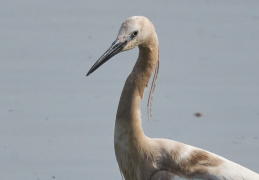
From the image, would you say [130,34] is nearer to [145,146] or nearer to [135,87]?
[135,87]

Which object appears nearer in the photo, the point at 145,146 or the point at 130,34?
the point at 130,34

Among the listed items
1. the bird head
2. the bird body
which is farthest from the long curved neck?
the bird head

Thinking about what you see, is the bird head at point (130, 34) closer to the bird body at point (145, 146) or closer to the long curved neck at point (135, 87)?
the bird body at point (145, 146)

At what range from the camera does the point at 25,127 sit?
19.7ft

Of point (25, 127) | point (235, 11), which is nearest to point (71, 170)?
point (25, 127)

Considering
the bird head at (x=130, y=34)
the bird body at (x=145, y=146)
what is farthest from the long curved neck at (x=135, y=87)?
the bird head at (x=130, y=34)

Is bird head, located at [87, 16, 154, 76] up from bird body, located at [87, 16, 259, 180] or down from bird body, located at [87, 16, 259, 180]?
up

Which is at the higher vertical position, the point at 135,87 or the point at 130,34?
the point at 130,34

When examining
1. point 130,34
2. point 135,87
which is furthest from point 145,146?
point 130,34

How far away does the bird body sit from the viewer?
4.77 m

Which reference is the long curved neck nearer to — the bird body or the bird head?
the bird body

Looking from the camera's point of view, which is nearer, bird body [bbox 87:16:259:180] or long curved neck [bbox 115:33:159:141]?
bird body [bbox 87:16:259:180]

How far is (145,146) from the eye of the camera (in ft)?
16.2

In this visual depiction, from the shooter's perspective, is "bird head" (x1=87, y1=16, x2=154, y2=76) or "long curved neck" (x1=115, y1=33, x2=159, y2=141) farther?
"long curved neck" (x1=115, y1=33, x2=159, y2=141)
